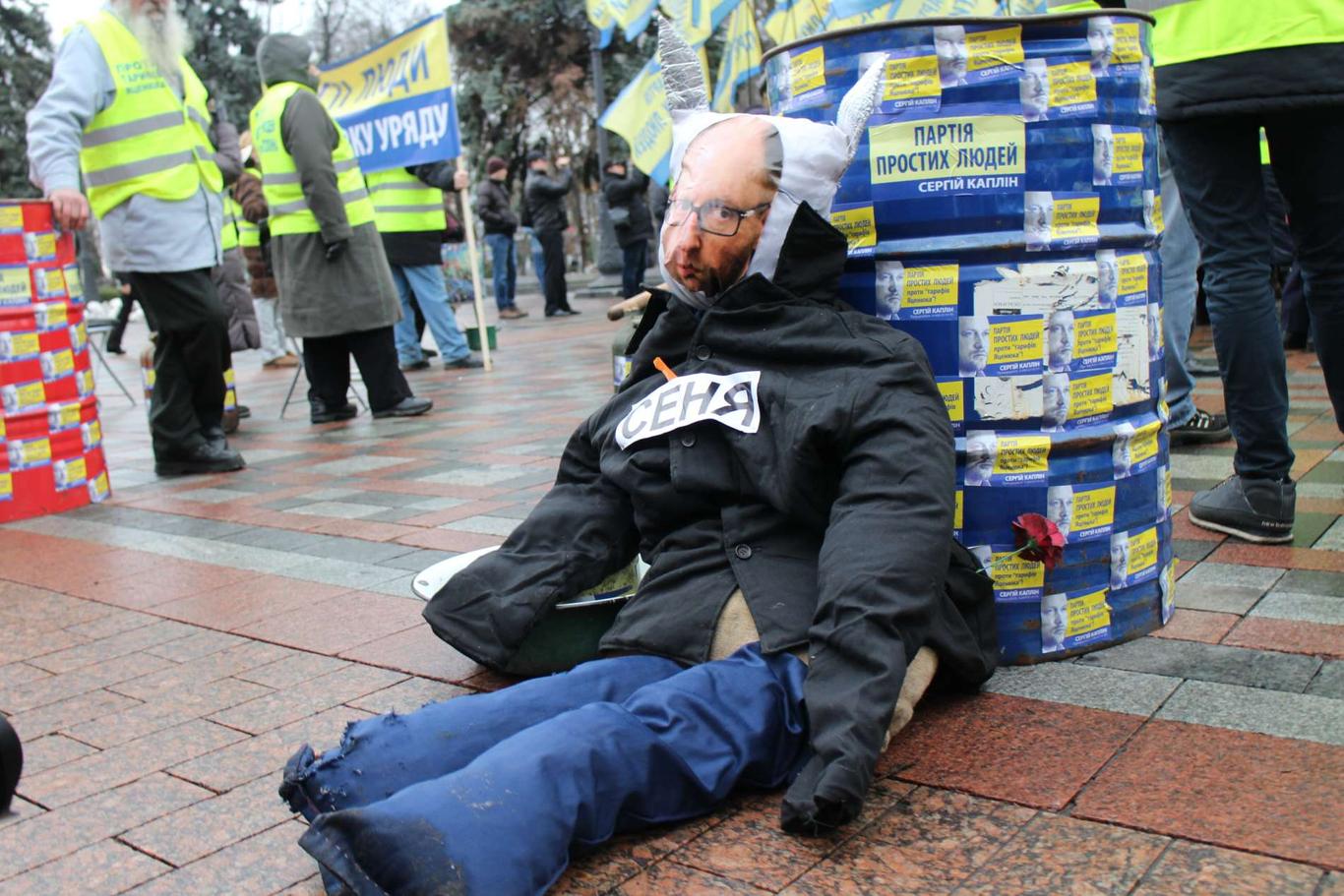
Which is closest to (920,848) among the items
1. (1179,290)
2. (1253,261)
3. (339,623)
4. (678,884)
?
(678,884)

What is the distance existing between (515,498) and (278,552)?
0.94 m

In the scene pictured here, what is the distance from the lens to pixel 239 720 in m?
2.78

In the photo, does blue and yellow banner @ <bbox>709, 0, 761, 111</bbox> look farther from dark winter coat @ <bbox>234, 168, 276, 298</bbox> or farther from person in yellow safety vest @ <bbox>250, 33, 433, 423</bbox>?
dark winter coat @ <bbox>234, 168, 276, 298</bbox>

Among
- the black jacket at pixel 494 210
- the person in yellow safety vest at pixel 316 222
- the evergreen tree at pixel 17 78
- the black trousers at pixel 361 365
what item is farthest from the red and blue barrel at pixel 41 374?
the evergreen tree at pixel 17 78

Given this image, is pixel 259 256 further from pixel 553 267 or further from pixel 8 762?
pixel 8 762

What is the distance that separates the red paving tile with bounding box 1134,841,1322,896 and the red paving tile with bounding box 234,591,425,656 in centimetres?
201

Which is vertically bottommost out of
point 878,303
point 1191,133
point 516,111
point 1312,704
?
point 1312,704

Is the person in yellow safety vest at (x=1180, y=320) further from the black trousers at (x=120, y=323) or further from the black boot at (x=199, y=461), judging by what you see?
the black trousers at (x=120, y=323)

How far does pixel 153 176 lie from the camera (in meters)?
5.79

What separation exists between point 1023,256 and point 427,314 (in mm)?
7645

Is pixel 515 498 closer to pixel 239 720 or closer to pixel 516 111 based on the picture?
pixel 239 720

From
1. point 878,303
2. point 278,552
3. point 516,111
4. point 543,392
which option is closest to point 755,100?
point 543,392

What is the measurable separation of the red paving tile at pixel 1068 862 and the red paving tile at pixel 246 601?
2.27 metres

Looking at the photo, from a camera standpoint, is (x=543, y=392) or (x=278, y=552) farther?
(x=543, y=392)
